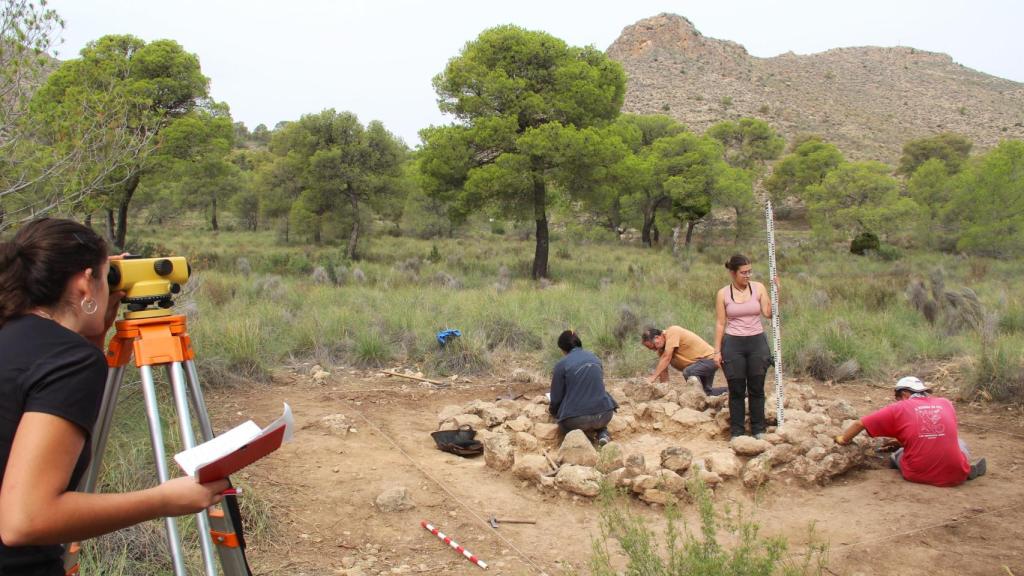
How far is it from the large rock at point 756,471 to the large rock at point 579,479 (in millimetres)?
1168

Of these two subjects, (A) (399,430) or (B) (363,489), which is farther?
(A) (399,430)

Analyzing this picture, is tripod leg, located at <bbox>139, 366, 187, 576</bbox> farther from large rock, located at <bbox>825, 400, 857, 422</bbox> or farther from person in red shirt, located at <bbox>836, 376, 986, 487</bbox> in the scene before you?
large rock, located at <bbox>825, 400, 857, 422</bbox>

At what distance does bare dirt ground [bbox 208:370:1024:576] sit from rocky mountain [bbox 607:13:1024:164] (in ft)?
172

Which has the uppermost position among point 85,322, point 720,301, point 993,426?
point 85,322

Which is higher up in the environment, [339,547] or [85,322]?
[85,322]

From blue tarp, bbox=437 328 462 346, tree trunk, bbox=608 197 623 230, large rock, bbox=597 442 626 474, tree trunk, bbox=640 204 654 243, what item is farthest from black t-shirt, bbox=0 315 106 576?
tree trunk, bbox=608 197 623 230

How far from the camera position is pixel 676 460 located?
522 cm

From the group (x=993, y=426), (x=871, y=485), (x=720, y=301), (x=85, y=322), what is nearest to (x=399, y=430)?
(x=720, y=301)

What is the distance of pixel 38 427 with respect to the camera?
1381mm

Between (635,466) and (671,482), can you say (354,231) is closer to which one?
(635,466)

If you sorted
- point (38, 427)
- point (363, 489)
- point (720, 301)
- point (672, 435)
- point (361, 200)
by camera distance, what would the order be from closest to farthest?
point (38, 427)
point (363, 489)
point (720, 301)
point (672, 435)
point (361, 200)

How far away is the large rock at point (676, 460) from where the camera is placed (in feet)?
17.1

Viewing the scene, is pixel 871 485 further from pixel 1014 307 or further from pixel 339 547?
pixel 1014 307

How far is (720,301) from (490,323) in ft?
15.9
